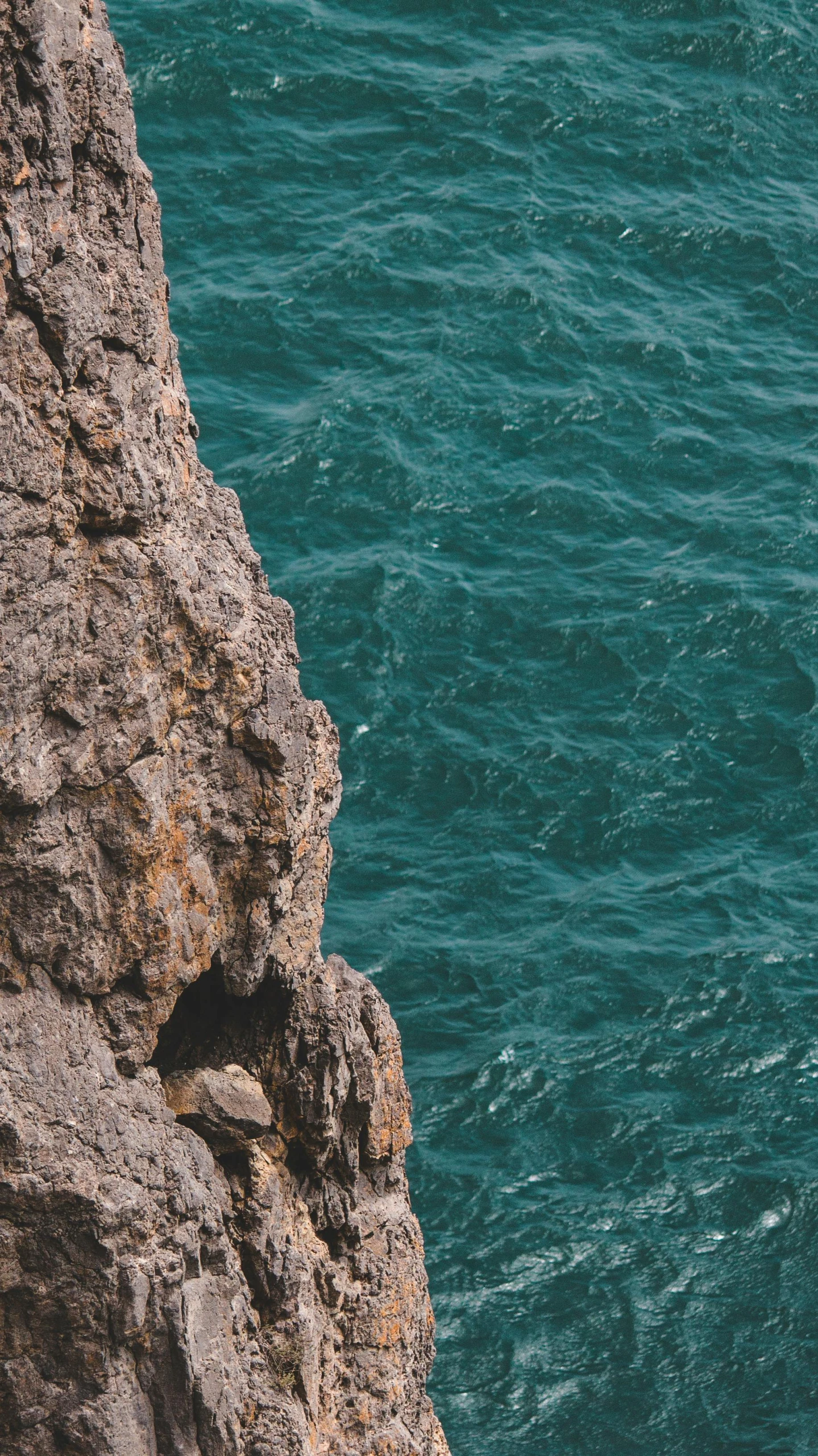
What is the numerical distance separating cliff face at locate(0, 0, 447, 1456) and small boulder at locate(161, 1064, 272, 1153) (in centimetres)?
3

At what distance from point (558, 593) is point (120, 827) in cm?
4243

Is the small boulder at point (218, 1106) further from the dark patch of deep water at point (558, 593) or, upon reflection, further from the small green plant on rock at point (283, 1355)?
the dark patch of deep water at point (558, 593)

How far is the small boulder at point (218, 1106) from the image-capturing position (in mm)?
14945

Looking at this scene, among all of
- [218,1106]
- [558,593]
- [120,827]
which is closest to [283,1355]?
[218,1106]

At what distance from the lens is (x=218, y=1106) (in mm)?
15086

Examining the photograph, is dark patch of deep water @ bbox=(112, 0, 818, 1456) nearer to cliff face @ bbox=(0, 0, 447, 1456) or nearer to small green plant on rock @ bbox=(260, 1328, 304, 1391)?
small green plant on rock @ bbox=(260, 1328, 304, 1391)

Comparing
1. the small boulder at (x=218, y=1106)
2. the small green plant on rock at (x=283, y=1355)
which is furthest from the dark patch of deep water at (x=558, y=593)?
the small boulder at (x=218, y=1106)

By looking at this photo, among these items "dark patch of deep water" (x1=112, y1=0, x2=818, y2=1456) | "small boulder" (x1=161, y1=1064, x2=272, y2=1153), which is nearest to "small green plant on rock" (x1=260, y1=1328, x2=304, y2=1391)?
"small boulder" (x1=161, y1=1064, x2=272, y2=1153)

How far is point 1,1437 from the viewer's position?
43.2 ft

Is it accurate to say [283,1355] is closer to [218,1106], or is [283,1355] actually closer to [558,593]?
[218,1106]

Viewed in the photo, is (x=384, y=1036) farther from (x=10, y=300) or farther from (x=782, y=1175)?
(x=782, y=1175)

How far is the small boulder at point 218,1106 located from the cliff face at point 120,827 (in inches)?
1.1

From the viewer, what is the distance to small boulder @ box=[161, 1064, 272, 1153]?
14945mm

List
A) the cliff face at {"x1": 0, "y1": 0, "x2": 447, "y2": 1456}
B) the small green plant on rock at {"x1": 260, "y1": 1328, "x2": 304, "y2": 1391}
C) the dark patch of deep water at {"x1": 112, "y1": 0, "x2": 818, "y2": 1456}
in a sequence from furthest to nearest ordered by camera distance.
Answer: the dark patch of deep water at {"x1": 112, "y1": 0, "x2": 818, "y2": 1456}, the small green plant on rock at {"x1": 260, "y1": 1328, "x2": 304, "y2": 1391}, the cliff face at {"x1": 0, "y1": 0, "x2": 447, "y2": 1456}
